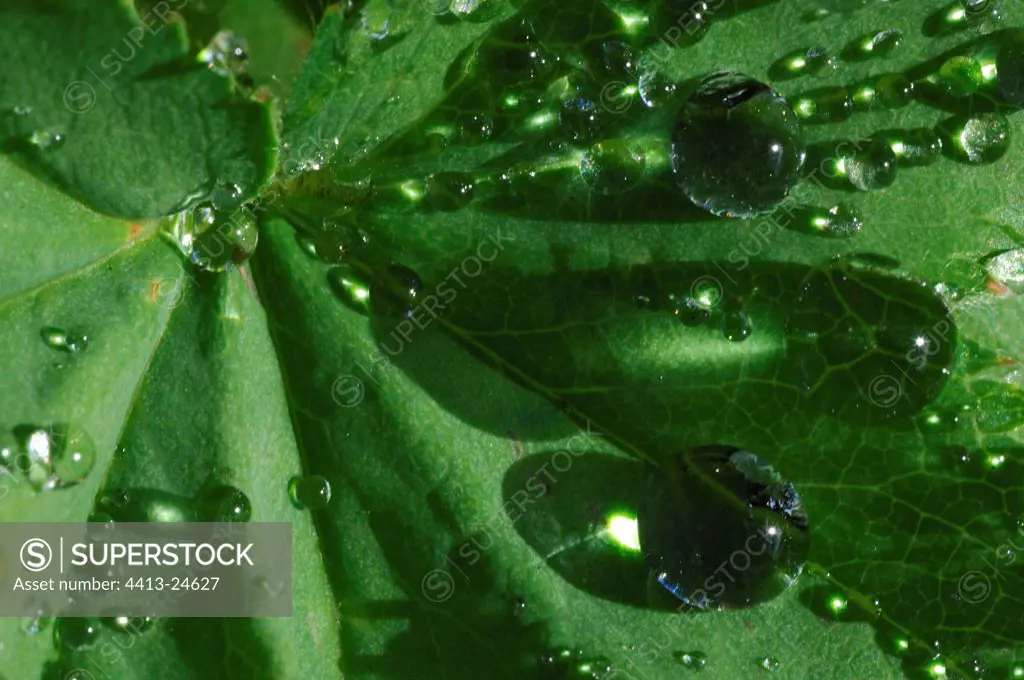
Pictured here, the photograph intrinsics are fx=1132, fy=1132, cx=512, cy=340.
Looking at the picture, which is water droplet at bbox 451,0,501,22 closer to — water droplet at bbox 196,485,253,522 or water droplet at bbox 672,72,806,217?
water droplet at bbox 672,72,806,217

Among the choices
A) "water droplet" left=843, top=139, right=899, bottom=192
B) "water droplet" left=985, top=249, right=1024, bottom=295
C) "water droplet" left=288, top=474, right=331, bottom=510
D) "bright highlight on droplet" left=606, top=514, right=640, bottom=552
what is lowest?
"water droplet" left=985, top=249, right=1024, bottom=295

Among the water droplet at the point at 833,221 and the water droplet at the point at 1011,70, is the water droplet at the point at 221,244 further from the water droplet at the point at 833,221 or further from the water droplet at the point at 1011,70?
the water droplet at the point at 1011,70

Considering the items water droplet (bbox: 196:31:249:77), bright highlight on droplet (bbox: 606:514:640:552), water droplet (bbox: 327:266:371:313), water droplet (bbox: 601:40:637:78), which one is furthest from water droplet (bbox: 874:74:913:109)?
water droplet (bbox: 196:31:249:77)

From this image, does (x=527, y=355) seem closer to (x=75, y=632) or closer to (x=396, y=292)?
(x=396, y=292)

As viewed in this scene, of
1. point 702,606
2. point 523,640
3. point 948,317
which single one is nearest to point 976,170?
point 948,317

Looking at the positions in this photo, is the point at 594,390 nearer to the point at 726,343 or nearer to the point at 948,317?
the point at 726,343

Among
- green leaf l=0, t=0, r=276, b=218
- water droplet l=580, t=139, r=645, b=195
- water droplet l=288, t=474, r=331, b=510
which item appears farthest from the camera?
water droplet l=288, t=474, r=331, b=510

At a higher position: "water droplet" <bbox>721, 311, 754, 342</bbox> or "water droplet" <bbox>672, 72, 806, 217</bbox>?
"water droplet" <bbox>672, 72, 806, 217</bbox>
